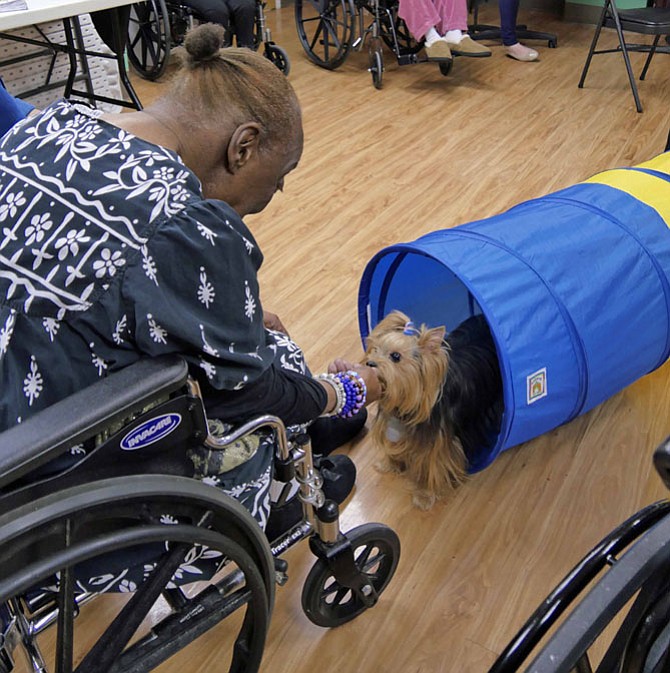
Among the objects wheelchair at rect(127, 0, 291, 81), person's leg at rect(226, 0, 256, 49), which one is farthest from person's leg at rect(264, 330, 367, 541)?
person's leg at rect(226, 0, 256, 49)

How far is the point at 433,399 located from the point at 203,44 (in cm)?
97

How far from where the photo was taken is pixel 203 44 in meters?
0.99

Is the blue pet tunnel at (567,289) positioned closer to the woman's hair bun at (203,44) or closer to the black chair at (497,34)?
the woman's hair bun at (203,44)

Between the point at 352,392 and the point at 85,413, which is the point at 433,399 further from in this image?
the point at 85,413

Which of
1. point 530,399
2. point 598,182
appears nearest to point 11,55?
point 598,182

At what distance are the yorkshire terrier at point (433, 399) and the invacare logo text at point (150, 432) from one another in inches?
30.7

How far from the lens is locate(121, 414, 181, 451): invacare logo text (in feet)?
2.78

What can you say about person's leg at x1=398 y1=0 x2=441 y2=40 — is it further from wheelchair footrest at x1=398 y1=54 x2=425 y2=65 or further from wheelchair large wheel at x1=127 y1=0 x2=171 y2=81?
Answer: wheelchair large wheel at x1=127 y1=0 x2=171 y2=81

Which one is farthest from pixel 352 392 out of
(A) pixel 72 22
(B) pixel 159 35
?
(B) pixel 159 35

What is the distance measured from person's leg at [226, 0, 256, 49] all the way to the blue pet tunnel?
2.90 m

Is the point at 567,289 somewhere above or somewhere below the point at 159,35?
below

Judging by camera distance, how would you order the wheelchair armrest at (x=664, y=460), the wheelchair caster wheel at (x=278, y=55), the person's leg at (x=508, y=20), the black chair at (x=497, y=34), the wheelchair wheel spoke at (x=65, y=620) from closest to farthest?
the wheelchair armrest at (x=664, y=460) < the wheelchair wheel spoke at (x=65, y=620) < the wheelchair caster wheel at (x=278, y=55) < the person's leg at (x=508, y=20) < the black chair at (x=497, y=34)

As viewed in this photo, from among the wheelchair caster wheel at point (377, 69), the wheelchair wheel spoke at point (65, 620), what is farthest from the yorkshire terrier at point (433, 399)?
the wheelchair caster wheel at point (377, 69)

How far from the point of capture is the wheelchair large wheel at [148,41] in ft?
13.8
